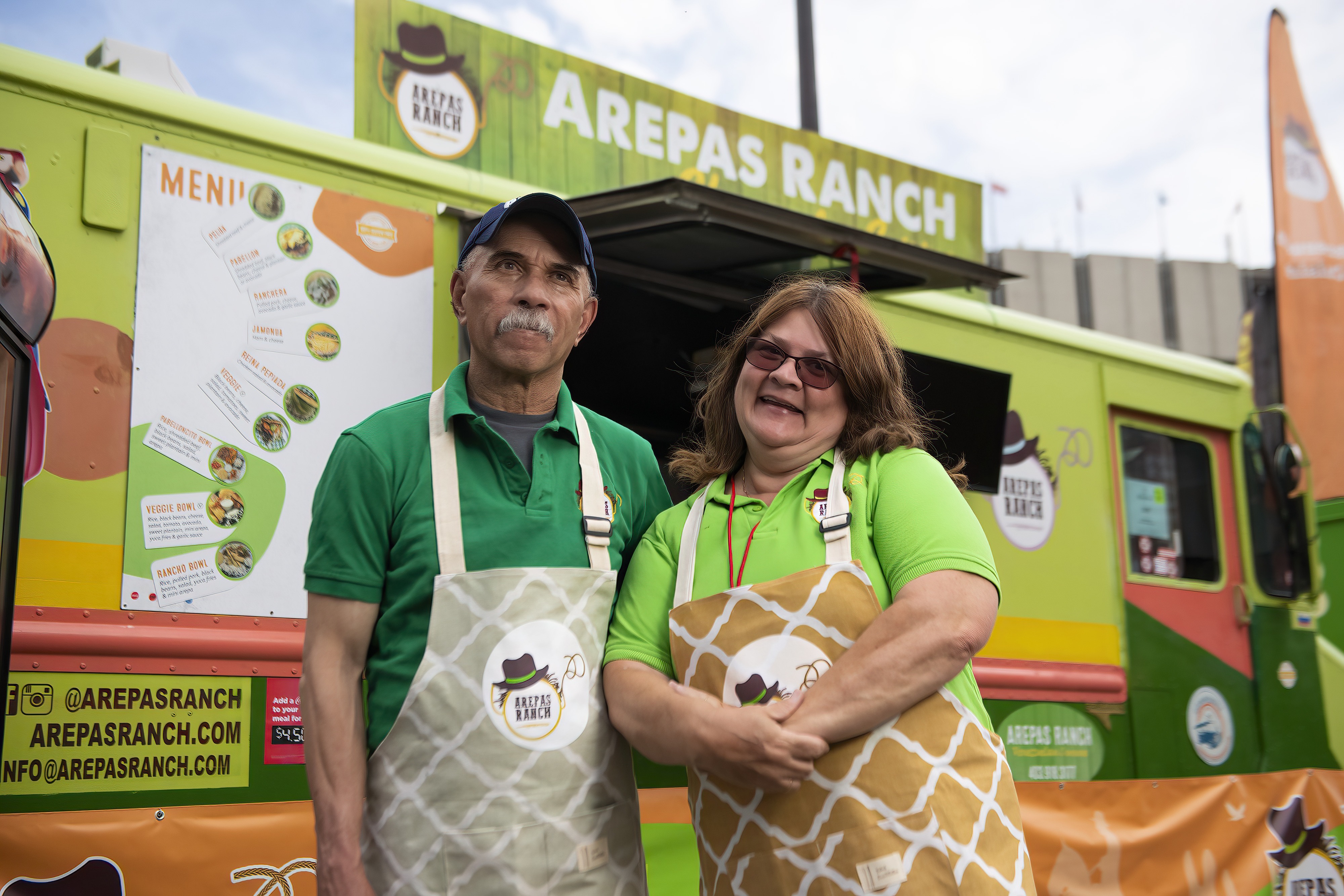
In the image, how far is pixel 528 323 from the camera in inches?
88.4

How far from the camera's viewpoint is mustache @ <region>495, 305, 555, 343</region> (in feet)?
7.35

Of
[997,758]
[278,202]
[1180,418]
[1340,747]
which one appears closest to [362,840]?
[997,758]

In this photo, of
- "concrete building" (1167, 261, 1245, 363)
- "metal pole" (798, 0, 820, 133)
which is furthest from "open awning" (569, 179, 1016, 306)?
"concrete building" (1167, 261, 1245, 363)

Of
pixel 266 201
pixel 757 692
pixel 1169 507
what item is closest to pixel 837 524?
pixel 757 692

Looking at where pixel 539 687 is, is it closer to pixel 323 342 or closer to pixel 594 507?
pixel 594 507

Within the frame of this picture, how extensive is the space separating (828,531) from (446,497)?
2.33 ft

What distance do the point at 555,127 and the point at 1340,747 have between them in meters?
5.19

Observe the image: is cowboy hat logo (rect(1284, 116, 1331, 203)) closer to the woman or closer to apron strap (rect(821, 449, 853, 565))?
the woman

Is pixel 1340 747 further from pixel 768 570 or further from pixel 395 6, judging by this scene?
pixel 395 6

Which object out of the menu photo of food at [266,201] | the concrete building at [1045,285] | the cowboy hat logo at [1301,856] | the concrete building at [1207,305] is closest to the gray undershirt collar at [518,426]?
the menu photo of food at [266,201]

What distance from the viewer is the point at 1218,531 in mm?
5973

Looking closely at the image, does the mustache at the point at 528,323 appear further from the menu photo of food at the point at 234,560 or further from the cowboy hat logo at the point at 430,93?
the cowboy hat logo at the point at 430,93

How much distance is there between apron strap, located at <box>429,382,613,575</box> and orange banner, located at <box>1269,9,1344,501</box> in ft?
24.8

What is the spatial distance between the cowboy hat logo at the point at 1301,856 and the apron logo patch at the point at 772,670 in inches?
183
